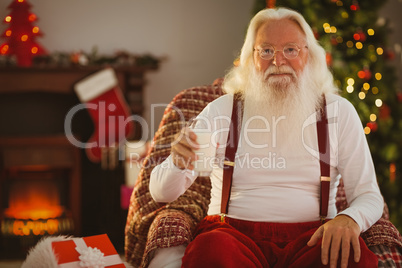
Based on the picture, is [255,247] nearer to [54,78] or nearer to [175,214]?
[175,214]

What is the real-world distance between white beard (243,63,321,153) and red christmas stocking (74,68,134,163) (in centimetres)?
254

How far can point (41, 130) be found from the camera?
451cm

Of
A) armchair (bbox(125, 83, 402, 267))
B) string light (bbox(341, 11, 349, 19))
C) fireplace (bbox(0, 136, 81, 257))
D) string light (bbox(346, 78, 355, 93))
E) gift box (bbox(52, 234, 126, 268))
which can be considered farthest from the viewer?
fireplace (bbox(0, 136, 81, 257))

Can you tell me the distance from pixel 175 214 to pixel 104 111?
2660 millimetres

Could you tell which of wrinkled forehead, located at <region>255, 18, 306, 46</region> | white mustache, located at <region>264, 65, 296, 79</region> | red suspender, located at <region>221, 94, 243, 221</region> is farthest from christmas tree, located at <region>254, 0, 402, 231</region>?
red suspender, located at <region>221, 94, 243, 221</region>

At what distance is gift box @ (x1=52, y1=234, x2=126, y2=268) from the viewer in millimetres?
1466

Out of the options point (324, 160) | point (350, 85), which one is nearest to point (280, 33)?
point (324, 160)

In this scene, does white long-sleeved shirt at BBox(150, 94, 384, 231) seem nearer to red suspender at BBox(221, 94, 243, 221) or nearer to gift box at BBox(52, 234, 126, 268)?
red suspender at BBox(221, 94, 243, 221)

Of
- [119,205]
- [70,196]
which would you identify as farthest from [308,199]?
[70,196]

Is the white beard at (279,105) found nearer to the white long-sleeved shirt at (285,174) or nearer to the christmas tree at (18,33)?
the white long-sleeved shirt at (285,174)

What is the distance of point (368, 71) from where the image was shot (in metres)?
3.49

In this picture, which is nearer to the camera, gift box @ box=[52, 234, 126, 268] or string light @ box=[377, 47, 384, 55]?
gift box @ box=[52, 234, 126, 268]

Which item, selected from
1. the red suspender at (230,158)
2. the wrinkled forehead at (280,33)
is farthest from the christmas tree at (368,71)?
the red suspender at (230,158)

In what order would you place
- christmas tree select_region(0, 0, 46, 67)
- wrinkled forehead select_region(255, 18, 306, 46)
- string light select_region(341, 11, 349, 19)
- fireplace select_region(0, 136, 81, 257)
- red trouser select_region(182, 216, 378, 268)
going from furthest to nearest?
1. fireplace select_region(0, 136, 81, 257)
2. string light select_region(341, 11, 349, 19)
3. christmas tree select_region(0, 0, 46, 67)
4. wrinkled forehead select_region(255, 18, 306, 46)
5. red trouser select_region(182, 216, 378, 268)
